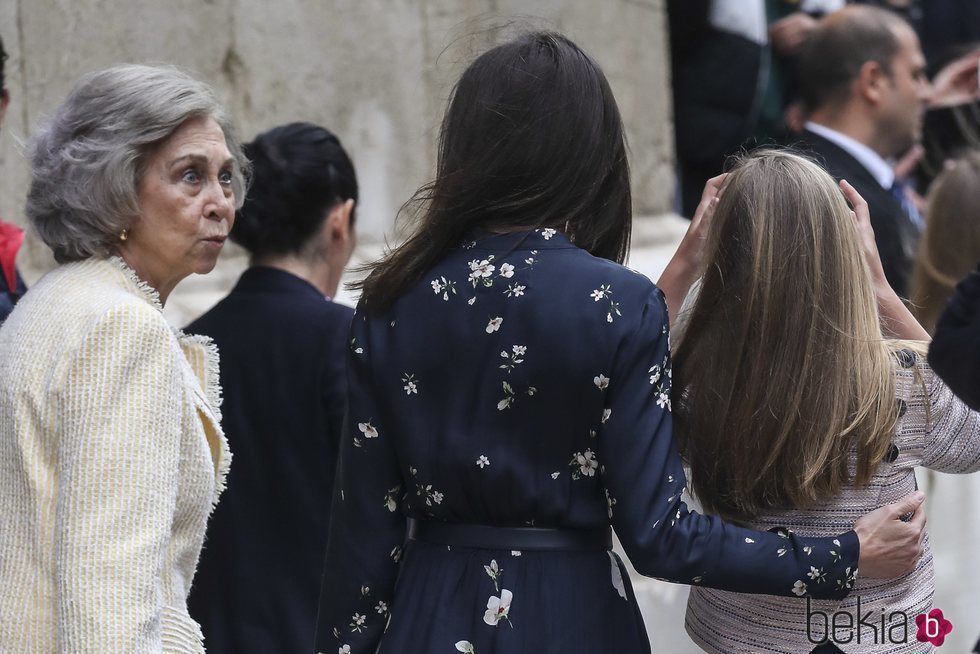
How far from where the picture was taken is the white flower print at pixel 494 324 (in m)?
2.10

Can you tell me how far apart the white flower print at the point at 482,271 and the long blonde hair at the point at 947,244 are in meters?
2.18

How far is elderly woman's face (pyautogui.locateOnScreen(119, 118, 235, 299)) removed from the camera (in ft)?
7.54

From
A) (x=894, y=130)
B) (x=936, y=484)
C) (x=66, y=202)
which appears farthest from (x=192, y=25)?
(x=936, y=484)

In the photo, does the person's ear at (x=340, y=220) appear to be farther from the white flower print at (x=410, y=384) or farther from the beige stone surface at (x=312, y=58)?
the white flower print at (x=410, y=384)

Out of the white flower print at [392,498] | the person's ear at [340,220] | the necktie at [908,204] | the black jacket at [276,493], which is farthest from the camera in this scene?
the necktie at [908,204]

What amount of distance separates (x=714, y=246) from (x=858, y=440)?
421 mm

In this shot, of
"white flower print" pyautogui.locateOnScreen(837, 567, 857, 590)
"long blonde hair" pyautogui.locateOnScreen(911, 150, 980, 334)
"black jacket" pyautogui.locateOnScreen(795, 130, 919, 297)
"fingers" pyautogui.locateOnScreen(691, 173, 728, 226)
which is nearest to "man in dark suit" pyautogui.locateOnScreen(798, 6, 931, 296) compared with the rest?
"black jacket" pyautogui.locateOnScreen(795, 130, 919, 297)

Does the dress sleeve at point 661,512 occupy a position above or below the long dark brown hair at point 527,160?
below

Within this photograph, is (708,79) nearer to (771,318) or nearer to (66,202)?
(771,318)

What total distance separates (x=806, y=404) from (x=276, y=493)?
1.19 m

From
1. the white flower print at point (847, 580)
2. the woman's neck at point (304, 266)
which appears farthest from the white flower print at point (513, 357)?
the woman's neck at point (304, 266)

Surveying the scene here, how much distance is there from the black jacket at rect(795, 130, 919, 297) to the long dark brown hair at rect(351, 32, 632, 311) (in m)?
1.85

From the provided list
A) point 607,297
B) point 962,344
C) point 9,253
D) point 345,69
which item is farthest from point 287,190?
point 962,344

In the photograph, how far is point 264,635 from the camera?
113 inches
